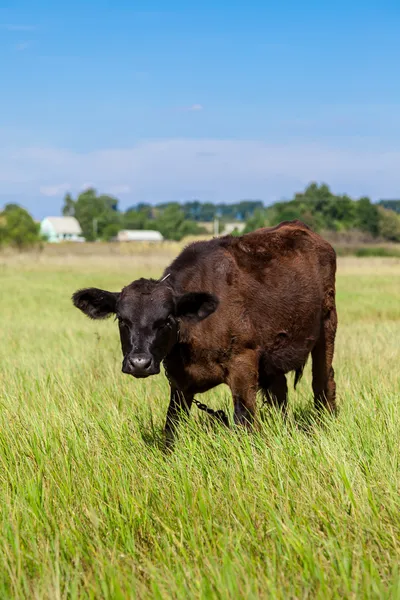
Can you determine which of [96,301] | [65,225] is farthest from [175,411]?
[65,225]

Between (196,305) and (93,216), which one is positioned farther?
(93,216)

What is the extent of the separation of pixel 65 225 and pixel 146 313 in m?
160

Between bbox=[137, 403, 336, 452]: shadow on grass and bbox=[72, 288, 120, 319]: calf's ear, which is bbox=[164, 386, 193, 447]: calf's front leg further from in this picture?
bbox=[72, 288, 120, 319]: calf's ear

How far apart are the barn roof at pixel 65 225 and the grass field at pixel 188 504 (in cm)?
15501

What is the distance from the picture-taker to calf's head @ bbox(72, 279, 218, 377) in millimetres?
5367

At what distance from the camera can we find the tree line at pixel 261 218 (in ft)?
251

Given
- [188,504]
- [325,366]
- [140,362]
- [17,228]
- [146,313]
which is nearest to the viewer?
[188,504]

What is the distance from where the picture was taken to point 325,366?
7836 millimetres

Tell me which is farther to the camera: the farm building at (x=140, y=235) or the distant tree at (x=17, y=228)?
the farm building at (x=140, y=235)

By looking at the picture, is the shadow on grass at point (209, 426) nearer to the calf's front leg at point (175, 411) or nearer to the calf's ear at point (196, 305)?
the calf's front leg at point (175, 411)

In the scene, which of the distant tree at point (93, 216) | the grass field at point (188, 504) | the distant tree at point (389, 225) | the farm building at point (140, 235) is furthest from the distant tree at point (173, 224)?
the grass field at point (188, 504)

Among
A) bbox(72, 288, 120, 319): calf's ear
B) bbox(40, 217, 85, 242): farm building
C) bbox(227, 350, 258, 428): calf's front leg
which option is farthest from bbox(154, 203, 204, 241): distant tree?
bbox(72, 288, 120, 319): calf's ear

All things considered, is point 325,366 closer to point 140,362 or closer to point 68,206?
point 140,362

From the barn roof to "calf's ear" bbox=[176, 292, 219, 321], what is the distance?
155 metres
